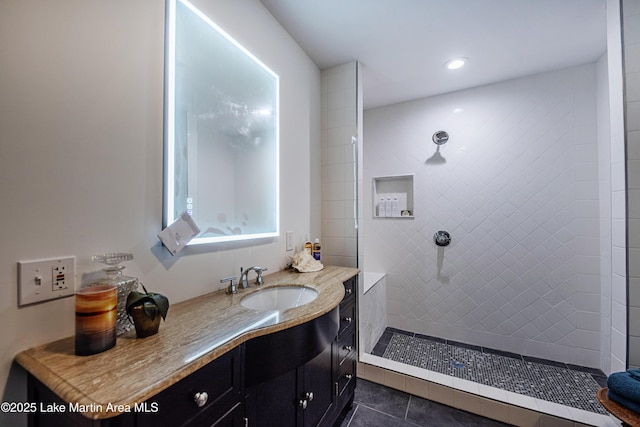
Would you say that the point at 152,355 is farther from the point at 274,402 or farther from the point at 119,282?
the point at 274,402

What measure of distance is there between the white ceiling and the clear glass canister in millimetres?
1604

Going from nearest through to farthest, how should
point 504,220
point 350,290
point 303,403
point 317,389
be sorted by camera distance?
point 303,403, point 317,389, point 350,290, point 504,220

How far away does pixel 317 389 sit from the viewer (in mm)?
1153

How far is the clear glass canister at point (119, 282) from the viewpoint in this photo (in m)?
0.75

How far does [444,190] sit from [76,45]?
8.85ft

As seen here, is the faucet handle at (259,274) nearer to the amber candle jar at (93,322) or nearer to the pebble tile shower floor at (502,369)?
the amber candle jar at (93,322)

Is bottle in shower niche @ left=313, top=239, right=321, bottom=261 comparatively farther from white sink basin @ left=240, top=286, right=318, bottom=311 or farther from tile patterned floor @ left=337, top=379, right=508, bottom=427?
tile patterned floor @ left=337, top=379, right=508, bottom=427

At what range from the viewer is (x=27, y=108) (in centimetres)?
65

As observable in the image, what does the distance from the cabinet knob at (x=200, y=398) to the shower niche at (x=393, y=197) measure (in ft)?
7.98

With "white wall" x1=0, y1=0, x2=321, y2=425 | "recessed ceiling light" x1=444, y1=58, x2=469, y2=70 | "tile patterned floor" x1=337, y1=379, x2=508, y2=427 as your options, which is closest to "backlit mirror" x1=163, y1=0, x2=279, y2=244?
"white wall" x1=0, y1=0, x2=321, y2=425

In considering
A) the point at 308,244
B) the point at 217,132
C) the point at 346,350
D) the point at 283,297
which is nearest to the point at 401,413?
the point at 346,350

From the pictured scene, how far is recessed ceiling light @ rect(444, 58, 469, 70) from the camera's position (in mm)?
1989

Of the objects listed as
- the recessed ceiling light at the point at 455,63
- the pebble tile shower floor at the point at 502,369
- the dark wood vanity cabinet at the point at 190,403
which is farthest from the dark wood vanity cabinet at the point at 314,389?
the recessed ceiling light at the point at 455,63

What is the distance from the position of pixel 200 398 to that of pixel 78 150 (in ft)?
2.60
